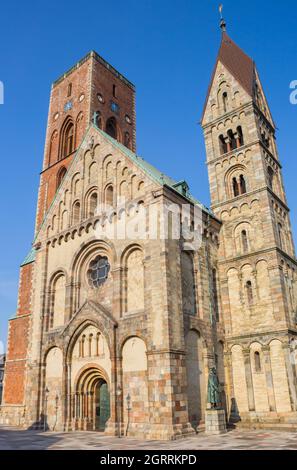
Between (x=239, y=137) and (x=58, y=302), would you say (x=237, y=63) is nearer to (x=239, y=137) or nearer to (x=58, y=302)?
(x=239, y=137)

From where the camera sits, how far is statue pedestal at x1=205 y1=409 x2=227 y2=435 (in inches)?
833

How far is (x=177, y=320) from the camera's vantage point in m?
21.9

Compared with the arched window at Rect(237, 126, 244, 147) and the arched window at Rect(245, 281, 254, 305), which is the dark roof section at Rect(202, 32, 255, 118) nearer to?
the arched window at Rect(237, 126, 244, 147)

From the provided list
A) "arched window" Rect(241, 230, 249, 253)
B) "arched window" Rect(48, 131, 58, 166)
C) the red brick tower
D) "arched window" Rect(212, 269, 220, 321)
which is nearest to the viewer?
"arched window" Rect(212, 269, 220, 321)

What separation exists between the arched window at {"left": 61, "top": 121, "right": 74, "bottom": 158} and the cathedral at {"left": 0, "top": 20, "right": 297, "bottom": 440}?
15.8 metres

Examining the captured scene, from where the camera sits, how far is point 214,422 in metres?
21.3

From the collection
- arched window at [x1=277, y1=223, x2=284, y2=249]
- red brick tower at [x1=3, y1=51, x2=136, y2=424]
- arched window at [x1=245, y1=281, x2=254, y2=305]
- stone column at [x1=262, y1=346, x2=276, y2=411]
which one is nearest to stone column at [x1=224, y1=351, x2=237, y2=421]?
stone column at [x1=262, y1=346, x2=276, y2=411]

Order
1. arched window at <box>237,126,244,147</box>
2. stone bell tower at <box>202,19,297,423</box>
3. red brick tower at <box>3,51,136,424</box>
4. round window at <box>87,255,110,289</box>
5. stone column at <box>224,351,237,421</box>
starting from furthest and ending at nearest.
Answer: red brick tower at <box>3,51,136,424</box>
arched window at <box>237,126,244,147</box>
round window at <box>87,255,110,289</box>
stone column at <box>224,351,237,421</box>
stone bell tower at <box>202,19,297,423</box>

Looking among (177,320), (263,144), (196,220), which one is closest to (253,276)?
(196,220)

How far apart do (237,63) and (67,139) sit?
832 inches

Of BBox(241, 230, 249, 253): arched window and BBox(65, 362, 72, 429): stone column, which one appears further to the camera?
BBox(241, 230, 249, 253): arched window
